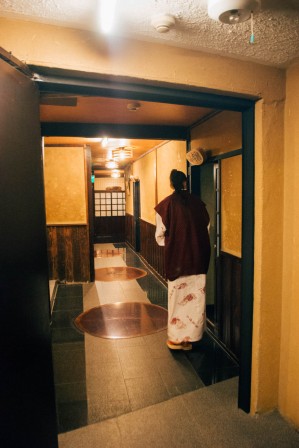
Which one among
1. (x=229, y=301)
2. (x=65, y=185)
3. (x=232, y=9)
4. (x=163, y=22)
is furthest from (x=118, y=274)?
(x=232, y=9)

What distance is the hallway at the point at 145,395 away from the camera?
2422 mm

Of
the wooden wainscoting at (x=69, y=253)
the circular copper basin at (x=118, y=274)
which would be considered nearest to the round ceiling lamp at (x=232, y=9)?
the wooden wainscoting at (x=69, y=253)

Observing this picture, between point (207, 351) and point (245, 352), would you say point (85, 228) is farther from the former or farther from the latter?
point (245, 352)

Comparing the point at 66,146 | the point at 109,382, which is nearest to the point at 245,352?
the point at 109,382

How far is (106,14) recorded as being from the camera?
1.63 m

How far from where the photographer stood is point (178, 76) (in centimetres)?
211

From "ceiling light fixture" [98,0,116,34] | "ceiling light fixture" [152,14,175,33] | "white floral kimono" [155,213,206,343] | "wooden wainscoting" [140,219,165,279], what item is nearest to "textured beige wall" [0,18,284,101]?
"ceiling light fixture" [98,0,116,34]

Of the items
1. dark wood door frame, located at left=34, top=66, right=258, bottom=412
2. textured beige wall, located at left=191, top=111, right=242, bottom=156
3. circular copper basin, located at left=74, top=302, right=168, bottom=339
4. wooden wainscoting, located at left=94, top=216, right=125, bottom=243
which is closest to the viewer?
dark wood door frame, located at left=34, top=66, right=258, bottom=412

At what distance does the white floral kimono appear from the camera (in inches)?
144

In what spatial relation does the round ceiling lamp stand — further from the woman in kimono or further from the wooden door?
the woman in kimono

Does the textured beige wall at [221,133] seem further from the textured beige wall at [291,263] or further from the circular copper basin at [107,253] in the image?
the circular copper basin at [107,253]

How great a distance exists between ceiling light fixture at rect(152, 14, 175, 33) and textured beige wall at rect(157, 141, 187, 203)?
10.9 ft

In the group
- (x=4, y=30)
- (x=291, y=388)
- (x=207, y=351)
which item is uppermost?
(x=4, y=30)

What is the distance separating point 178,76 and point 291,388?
2598mm
